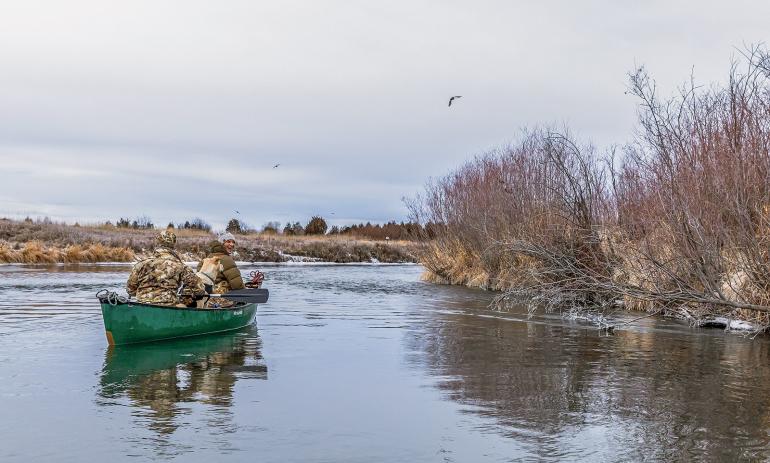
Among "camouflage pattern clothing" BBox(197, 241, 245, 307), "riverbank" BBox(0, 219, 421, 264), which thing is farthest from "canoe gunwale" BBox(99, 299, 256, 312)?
"riverbank" BBox(0, 219, 421, 264)

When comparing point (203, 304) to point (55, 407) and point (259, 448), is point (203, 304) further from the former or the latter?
point (259, 448)

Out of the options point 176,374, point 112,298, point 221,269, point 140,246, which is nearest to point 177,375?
point 176,374

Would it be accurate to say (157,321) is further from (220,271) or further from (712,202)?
(712,202)

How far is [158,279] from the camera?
1198 centimetres

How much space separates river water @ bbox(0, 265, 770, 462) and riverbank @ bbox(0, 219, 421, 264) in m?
20.7

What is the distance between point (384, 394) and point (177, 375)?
2.65 meters

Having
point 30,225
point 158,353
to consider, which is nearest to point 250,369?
Result: point 158,353

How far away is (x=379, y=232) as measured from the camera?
214ft

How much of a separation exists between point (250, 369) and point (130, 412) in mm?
2665

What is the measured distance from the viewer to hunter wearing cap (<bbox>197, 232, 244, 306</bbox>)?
47.9ft

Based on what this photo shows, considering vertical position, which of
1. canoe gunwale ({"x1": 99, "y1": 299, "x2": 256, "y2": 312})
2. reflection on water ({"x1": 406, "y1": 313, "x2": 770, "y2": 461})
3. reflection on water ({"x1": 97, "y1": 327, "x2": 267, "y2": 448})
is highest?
canoe gunwale ({"x1": 99, "y1": 299, "x2": 256, "y2": 312})

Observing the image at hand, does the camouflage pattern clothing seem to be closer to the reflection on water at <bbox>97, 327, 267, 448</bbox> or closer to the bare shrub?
the reflection on water at <bbox>97, 327, 267, 448</bbox>

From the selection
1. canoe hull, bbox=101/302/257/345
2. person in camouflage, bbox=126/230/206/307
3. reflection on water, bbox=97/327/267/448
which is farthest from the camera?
person in camouflage, bbox=126/230/206/307

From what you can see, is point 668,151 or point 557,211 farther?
point 557,211
